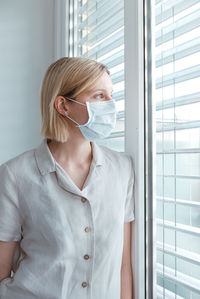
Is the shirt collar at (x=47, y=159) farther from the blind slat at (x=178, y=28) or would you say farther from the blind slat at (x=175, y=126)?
the blind slat at (x=178, y=28)

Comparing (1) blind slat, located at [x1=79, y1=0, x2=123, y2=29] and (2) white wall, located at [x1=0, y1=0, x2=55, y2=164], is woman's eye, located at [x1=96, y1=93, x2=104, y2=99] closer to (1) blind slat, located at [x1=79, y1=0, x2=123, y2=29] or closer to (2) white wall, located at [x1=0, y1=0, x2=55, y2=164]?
(1) blind slat, located at [x1=79, y1=0, x2=123, y2=29]

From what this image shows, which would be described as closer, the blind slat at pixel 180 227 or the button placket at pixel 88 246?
the blind slat at pixel 180 227

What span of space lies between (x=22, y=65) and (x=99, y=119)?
874 millimetres

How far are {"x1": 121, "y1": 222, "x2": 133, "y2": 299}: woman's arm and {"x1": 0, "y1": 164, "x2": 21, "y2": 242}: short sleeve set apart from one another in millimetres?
370

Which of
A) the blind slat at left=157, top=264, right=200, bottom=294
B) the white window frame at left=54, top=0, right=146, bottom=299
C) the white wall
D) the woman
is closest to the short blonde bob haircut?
the woman

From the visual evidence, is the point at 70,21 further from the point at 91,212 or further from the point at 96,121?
the point at 91,212

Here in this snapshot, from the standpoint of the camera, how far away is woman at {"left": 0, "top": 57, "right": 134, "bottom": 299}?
3.07 ft

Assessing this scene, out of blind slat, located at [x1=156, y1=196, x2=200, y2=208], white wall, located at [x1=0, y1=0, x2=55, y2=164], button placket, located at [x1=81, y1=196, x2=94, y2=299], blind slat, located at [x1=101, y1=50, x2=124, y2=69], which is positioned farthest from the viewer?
white wall, located at [x1=0, y1=0, x2=55, y2=164]

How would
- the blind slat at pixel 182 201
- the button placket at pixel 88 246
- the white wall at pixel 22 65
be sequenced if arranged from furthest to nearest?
the white wall at pixel 22 65, the button placket at pixel 88 246, the blind slat at pixel 182 201

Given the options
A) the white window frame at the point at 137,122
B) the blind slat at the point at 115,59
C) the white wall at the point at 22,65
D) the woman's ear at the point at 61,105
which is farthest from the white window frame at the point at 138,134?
the white wall at the point at 22,65

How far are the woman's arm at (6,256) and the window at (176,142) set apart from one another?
1.58 ft

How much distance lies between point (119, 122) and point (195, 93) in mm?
386

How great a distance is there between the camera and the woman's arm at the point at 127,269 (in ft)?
3.29

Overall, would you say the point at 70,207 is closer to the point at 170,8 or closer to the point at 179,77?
the point at 179,77
